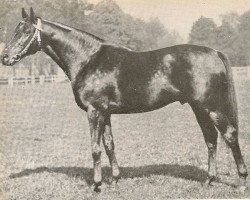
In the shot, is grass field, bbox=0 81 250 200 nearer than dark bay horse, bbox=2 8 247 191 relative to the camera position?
No

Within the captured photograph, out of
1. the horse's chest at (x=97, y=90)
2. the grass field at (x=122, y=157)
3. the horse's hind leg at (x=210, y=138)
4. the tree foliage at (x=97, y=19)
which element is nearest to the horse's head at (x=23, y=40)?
the horse's chest at (x=97, y=90)

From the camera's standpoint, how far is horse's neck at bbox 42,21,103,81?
4.64 meters

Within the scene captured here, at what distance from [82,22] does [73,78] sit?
193cm

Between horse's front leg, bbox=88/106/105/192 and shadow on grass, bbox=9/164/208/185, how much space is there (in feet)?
1.13

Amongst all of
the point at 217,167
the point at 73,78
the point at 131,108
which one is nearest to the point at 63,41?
the point at 73,78

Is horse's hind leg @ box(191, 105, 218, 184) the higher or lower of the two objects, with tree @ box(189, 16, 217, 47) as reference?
lower

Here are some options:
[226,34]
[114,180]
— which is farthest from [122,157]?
[226,34]

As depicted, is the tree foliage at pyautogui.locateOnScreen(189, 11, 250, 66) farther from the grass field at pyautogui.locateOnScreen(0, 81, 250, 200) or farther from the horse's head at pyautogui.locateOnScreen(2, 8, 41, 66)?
the horse's head at pyautogui.locateOnScreen(2, 8, 41, 66)

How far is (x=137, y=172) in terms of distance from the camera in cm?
524

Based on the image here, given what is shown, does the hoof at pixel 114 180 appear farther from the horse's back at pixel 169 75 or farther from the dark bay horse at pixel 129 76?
the horse's back at pixel 169 75

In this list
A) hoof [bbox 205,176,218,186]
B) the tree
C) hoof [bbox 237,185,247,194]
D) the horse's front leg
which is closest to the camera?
the horse's front leg

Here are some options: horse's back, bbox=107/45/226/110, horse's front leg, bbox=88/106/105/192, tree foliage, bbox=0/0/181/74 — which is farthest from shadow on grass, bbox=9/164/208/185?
tree foliage, bbox=0/0/181/74

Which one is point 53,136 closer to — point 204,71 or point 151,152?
point 151,152

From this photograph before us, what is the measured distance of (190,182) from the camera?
4891 mm
